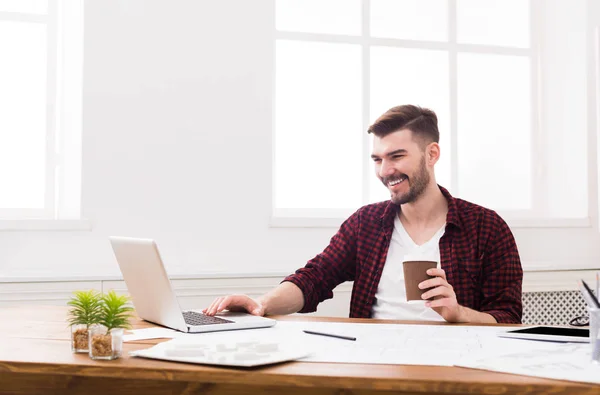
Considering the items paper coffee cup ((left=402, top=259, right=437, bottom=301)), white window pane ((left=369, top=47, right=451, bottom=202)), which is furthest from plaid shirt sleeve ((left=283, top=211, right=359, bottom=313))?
white window pane ((left=369, top=47, right=451, bottom=202))

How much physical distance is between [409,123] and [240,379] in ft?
4.80

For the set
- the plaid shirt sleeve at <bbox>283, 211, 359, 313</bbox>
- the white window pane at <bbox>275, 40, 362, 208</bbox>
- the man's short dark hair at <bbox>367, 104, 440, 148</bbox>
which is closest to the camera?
the plaid shirt sleeve at <bbox>283, 211, 359, 313</bbox>

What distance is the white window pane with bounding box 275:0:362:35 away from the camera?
350 centimetres

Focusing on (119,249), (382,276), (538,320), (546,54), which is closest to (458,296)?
(382,276)

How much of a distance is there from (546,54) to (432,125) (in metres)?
1.64

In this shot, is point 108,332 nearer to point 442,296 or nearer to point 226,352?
point 226,352

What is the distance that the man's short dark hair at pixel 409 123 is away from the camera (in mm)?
→ 2443

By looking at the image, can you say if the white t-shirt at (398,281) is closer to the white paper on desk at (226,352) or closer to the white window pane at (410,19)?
the white paper on desk at (226,352)

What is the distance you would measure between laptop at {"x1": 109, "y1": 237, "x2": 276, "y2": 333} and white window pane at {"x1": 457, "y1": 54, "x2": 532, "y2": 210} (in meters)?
2.19

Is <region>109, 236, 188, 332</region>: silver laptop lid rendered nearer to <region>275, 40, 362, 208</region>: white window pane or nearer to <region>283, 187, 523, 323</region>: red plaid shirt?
<region>283, 187, 523, 323</region>: red plaid shirt

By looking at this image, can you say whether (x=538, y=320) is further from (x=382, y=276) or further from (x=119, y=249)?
(x=119, y=249)

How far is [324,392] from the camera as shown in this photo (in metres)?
1.17

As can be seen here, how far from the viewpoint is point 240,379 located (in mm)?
1192

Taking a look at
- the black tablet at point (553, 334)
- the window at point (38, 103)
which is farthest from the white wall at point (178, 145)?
the black tablet at point (553, 334)
